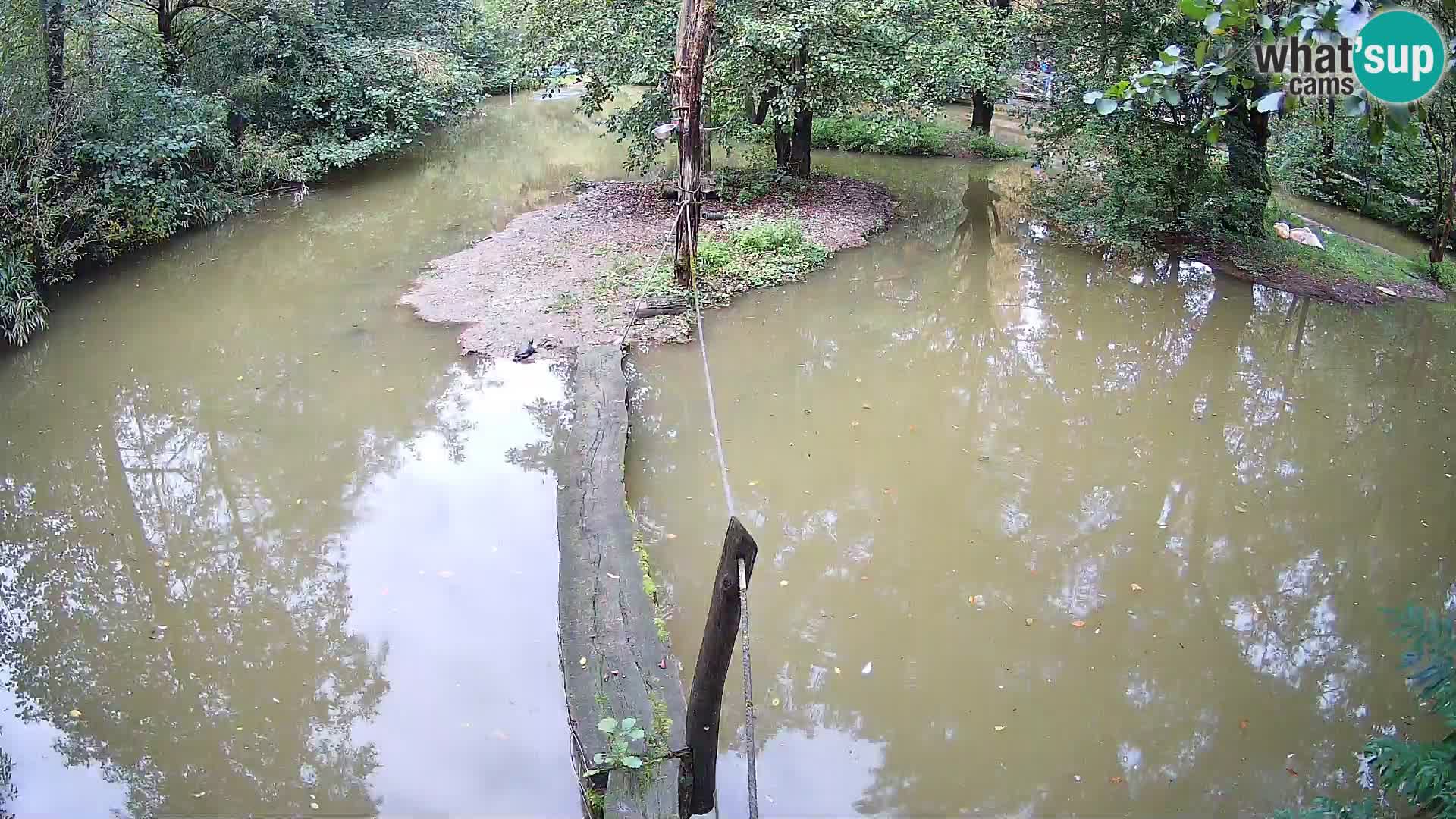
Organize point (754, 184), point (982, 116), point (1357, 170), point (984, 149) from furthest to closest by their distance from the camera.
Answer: point (982, 116)
point (984, 149)
point (1357, 170)
point (754, 184)

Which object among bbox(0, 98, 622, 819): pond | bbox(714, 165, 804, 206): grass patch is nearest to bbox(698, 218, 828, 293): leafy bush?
bbox(714, 165, 804, 206): grass patch

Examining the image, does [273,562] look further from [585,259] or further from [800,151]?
[800,151]

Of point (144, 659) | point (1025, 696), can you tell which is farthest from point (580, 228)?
point (1025, 696)

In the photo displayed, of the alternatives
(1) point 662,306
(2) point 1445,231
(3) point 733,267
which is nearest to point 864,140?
(3) point 733,267

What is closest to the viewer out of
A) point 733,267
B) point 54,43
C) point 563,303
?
point 563,303

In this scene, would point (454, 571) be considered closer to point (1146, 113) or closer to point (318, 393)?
point (318, 393)

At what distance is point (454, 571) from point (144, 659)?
1534 mm

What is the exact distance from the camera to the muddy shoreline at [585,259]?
850cm

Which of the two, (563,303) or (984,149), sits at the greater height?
(984,149)

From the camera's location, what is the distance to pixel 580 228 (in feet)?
38.0

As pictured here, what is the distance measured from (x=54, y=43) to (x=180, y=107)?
1.65 metres

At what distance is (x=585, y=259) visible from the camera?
1026 cm

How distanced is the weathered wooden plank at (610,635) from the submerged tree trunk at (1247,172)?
7.87 meters

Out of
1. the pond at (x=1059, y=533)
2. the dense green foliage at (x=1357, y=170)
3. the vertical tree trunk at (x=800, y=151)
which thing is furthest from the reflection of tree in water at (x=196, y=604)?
the dense green foliage at (x=1357, y=170)
